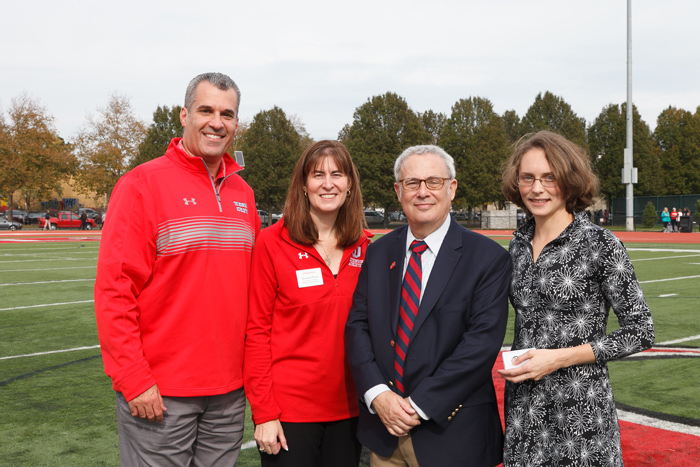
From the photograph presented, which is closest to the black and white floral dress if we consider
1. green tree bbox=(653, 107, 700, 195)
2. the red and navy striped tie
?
the red and navy striped tie

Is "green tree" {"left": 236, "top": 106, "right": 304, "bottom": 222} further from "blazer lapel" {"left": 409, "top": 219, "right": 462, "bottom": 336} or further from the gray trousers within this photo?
"blazer lapel" {"left": 409, "top": 219, "right": 462, "bottom": 336}

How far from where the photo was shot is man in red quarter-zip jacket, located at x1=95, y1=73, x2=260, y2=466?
2504 millimetres

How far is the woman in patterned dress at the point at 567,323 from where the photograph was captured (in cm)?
238

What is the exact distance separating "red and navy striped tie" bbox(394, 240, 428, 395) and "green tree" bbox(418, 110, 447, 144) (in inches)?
2410

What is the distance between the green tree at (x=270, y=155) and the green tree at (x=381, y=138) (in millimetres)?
4900

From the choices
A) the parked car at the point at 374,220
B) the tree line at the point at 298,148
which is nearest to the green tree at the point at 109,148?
the tree line at the point at 298,148

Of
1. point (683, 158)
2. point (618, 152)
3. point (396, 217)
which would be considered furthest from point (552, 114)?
point (396, 217)

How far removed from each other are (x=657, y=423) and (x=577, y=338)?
9.10 ft

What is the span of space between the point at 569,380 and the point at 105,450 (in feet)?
11.0

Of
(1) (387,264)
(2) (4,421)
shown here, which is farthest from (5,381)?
(1) (387,264)

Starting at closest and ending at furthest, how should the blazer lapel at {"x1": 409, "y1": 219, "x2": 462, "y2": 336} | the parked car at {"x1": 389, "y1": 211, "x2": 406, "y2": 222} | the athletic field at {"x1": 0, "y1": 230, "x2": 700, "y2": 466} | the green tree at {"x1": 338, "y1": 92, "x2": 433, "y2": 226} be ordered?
1. the blazer lapel at {"x1": 409, "y1": 219, "x2": 462, "y2": 336}
2. the athletic field at {"x1": 0, "y1": 230, "x2": 700, "y2": 466}
3. the green tree at {"x1": 338, "y1": 92, "x2": 433, "y2": 226}
4. the parked car at {"x1": 389, "y1": 211, "x2": 406, "y2": 222}

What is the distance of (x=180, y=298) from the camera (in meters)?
2.62

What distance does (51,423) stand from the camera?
471 cm

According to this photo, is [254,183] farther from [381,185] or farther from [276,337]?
[276,337]
